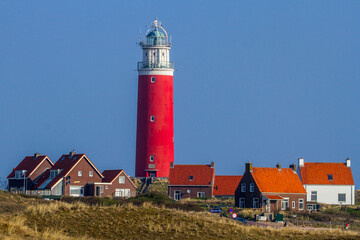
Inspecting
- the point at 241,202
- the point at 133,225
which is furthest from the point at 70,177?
the point at 133,225

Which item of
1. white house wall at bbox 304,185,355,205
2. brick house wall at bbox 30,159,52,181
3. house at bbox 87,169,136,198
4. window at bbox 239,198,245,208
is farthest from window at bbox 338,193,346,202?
brick house wall at bbox 30,159,52,181

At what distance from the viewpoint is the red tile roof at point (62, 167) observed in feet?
204

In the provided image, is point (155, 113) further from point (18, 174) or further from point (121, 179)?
point (18, 174)

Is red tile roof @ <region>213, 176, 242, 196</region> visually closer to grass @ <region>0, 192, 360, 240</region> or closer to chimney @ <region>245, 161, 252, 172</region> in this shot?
chimney @ <region>245, 161, 252, 172</region>

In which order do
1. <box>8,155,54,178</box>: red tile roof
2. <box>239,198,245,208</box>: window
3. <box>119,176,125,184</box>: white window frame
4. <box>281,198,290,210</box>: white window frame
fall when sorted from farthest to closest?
1. <box>8,155,54,178</box>: red tile roof
2. <box>119,176,125,184</box>: white window frame
3. <box>239,198,245,208</box>: window
4. <box>281,198,290,210</box>: white window frame

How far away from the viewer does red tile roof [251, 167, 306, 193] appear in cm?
6016

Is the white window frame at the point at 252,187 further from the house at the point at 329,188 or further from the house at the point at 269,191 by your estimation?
the house at the point at 329,188

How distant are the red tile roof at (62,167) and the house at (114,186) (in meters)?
1.02

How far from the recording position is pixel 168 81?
6662 centimetres

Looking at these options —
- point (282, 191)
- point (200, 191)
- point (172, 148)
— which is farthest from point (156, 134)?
Answer: point (282, 191)

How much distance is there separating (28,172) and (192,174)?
43.2 ft

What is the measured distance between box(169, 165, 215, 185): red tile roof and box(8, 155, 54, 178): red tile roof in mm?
9751

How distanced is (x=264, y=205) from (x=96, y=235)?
88.7ft

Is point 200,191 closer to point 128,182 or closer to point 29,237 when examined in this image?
point 128,182
